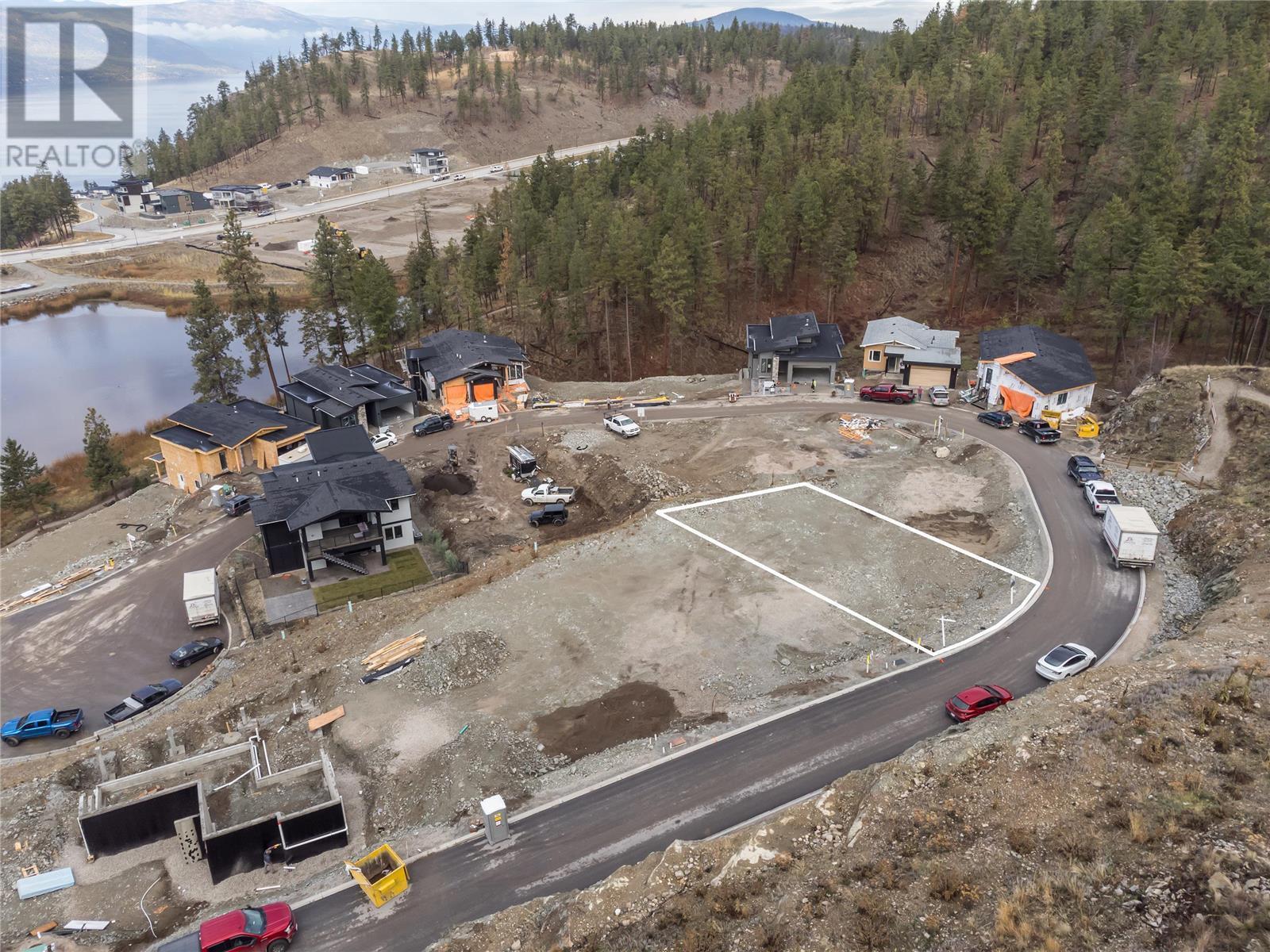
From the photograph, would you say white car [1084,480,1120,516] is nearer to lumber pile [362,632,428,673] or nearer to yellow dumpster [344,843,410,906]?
lumber pile [362,632,428,673]

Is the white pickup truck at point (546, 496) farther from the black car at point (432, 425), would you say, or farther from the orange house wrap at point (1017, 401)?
the orange house wrap at point (1017, 401)

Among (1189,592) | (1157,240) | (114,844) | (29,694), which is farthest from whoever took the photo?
(1157,240)

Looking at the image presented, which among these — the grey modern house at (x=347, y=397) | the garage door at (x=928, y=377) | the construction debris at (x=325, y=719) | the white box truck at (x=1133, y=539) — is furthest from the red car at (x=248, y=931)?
the garage door at (x=928, y=377)

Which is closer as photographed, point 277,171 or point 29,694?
point 29,694

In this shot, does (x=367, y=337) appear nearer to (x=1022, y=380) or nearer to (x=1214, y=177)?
(x=1022, y=380)

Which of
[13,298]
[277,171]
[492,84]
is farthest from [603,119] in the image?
[13,298]

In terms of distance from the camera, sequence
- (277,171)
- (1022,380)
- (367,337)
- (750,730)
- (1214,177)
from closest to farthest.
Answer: (750,730)
(1022,380)
(1214,177)
(367,337)
(277,171)

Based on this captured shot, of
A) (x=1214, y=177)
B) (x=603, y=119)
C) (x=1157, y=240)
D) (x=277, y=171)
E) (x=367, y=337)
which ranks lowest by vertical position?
(x=367, y=337)
